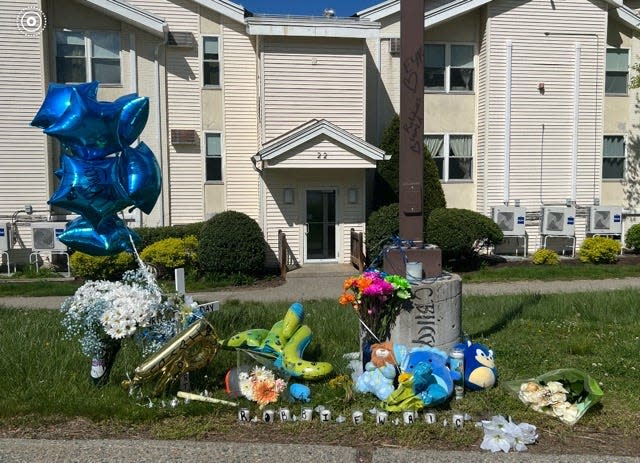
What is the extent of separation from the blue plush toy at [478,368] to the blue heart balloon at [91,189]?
3.22 m

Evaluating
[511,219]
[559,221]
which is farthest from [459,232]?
[559,221]

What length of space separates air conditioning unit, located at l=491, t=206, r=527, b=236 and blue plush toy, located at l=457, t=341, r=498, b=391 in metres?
11.1

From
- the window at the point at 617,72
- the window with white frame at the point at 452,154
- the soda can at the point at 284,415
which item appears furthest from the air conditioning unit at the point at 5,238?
the window at the point at 617,72

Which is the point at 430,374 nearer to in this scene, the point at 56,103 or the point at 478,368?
the point at 478,368

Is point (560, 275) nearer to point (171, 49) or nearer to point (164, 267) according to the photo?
point (164, 267)

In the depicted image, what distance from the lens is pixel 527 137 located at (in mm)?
16109

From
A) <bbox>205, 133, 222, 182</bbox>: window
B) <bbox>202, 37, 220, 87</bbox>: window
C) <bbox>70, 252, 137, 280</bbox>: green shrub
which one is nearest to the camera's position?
<bbox>70, 252, 137, 280</bbox>: green shrub

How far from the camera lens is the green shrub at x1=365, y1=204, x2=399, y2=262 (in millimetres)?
13328

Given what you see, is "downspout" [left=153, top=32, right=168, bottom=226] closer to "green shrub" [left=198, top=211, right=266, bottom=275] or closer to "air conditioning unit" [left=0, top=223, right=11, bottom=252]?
"green shrub" [left=198, top=211, right=266, bottom=275]

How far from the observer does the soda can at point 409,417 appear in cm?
404

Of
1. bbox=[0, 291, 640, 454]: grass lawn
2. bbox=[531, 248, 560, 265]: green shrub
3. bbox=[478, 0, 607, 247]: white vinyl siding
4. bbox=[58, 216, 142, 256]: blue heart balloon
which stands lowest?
bbox=[531, 248, 560, 265]: green shrub

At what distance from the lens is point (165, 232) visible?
13766 mm

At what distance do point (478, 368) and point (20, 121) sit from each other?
13668 mm

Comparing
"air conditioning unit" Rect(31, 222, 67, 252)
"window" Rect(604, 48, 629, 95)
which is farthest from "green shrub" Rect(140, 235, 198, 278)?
"window" Rect(604, 48, 629, 95)
